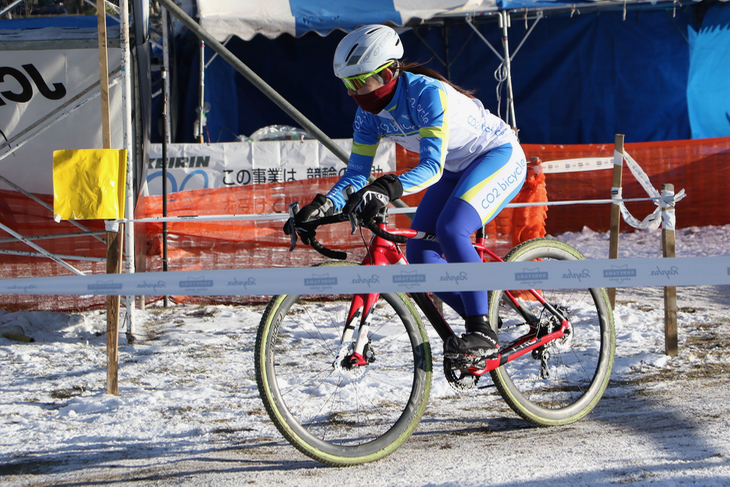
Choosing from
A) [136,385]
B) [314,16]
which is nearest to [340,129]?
[314,16]

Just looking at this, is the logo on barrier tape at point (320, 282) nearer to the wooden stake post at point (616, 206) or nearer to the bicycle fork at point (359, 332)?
the bicycle fork at point (359, 332)

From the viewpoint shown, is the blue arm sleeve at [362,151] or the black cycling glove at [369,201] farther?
the blue arm sleeve at [362,151]

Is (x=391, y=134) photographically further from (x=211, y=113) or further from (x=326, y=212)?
(x=211, y=113)

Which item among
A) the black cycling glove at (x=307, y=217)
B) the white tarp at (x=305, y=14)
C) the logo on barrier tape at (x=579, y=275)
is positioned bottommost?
the logo on barrier tape at (x=579, y=275)

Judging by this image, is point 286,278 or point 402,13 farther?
point 402,13

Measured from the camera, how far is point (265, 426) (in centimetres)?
349

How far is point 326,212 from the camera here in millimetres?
2889

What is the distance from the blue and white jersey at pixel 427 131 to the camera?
114 inches

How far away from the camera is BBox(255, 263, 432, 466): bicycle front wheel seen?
2744 mm

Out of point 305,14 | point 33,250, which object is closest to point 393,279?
point 33,250

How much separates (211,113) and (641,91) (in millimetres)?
8650

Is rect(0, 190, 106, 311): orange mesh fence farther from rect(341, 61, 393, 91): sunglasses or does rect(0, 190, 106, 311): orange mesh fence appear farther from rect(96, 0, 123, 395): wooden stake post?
rect(341, 61, 393, 91): sunglasses

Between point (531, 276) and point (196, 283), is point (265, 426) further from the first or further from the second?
point (531, 276)

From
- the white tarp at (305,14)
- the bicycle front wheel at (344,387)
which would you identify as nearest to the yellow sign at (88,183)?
the bicycle front wheel at (344,387)
